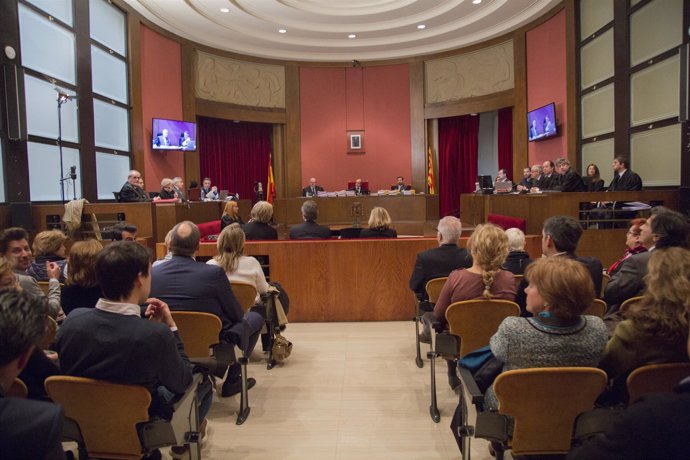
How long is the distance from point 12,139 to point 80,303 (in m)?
4.45

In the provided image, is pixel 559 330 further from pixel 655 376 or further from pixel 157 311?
pixel 157 311

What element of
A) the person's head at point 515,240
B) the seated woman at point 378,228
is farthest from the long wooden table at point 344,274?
the person's head at point 515,240

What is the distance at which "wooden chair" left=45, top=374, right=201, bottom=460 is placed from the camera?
1.61m

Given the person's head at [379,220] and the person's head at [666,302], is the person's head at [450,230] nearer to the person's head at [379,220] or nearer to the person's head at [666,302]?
the person's head at [379,220]

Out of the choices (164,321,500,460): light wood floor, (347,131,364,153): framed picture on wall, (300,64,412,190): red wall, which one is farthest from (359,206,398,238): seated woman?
(347,131,364,153): framed picture on wall

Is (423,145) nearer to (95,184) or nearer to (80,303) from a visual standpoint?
(95,184)

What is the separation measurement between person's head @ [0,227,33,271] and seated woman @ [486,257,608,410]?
270cm

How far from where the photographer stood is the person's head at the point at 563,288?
1631 millimetres

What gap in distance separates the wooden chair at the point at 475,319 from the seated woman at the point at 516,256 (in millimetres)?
812

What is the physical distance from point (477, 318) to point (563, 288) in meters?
0.89

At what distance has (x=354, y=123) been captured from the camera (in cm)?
1279

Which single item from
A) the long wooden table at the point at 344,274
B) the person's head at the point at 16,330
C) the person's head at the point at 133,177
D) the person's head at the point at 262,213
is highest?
the person's head at the point at 133,177

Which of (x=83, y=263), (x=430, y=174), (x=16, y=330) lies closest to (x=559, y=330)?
(x=16, y=330)

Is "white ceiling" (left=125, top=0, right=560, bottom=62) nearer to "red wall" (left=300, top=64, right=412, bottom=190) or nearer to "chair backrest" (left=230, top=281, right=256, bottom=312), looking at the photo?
"red wall" (left=300, top=64, right=412, bottom=190)
